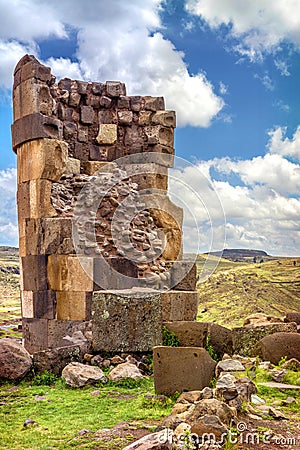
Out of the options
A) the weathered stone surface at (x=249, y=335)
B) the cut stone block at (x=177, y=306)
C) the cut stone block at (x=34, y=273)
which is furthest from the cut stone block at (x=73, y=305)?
the weathered stone surface at (x=249, y=335)

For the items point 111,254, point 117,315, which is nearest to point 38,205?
point 111,254

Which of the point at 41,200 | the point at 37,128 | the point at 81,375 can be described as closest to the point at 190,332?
the point at 81,375

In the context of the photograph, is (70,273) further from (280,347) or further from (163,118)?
(163,118)

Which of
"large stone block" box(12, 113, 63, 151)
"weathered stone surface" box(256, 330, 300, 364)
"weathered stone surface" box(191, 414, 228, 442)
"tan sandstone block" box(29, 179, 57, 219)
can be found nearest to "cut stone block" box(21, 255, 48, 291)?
"tan sandstone block" box(29, 179, 57, 219)

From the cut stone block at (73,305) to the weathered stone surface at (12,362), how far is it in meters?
4.05

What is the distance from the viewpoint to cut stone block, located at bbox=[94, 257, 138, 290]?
33.8 ft

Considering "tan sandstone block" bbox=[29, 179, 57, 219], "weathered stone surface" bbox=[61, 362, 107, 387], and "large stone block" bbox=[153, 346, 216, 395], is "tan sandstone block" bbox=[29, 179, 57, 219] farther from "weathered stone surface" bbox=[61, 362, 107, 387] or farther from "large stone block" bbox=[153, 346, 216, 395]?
"large stone block" bbox=[153, 346, 216, 395]

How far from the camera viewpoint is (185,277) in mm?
10305

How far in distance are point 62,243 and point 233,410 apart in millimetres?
7082

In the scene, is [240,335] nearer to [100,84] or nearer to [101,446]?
[101,446]

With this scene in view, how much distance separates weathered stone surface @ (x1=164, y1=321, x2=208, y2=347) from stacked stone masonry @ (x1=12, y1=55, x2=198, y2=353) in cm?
125

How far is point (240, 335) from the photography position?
749 centimetres

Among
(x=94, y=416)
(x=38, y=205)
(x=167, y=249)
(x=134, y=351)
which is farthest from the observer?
(x=167, y=249)

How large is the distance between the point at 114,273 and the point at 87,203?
183 cm
